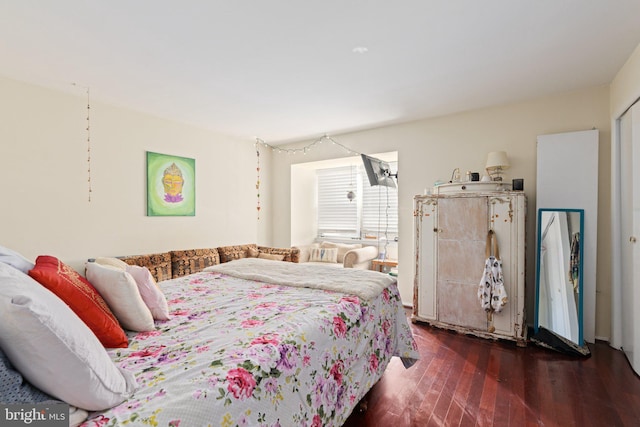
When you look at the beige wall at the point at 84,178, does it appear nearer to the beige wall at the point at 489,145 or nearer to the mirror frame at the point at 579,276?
the beige wall at the point at 489,145

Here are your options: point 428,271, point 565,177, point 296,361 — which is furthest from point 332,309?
point 565,177

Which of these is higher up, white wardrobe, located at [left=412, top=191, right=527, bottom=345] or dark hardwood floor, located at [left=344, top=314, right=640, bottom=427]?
white wardrobe, located at [left=412, top=191, right=527, bottom=345]

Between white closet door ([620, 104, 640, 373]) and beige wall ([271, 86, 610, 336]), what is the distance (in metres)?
0.21

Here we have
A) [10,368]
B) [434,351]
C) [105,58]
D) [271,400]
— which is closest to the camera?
[10,368]

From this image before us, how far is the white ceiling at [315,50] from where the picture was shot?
189cm

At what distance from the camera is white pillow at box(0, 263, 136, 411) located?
0.79 meters

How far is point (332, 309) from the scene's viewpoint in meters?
1.70

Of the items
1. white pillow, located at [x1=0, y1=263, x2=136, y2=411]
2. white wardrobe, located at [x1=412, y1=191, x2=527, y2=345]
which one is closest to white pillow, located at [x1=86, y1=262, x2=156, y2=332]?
white pillow, located at [x1=0, y1=263, x2=136, y2=411]

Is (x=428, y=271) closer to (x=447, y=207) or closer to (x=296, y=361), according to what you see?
(x=447, y=207)

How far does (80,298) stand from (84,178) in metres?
2.69

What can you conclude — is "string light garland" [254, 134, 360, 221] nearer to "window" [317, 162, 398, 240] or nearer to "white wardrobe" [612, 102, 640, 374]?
"window" [317, 162, 398, 240]

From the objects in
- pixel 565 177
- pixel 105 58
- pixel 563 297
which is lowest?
pixel 563 297

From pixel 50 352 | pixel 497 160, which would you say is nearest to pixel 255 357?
pixel 50 352

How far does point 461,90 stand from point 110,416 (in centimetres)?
356
